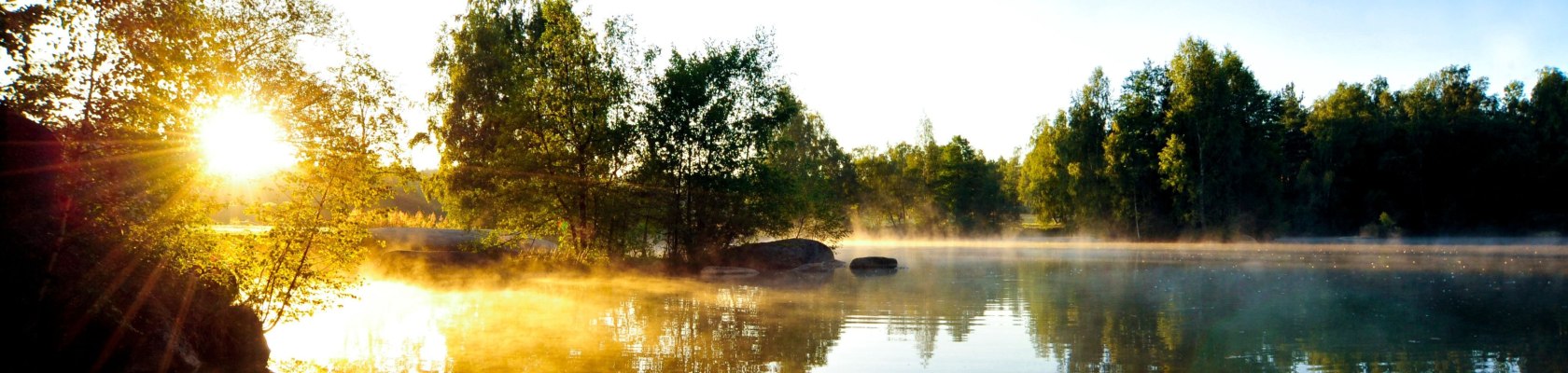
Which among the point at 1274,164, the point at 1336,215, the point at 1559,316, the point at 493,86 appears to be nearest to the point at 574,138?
the point at 493,86

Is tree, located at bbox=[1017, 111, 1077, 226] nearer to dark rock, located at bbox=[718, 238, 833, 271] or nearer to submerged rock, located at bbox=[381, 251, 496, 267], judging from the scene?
dark rock, located at bbox=[718, 238, 833, 271]

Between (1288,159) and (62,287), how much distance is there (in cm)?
8918

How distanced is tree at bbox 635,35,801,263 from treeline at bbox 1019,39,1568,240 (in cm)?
4455

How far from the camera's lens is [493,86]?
45.1m

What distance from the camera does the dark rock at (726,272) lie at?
116 ft

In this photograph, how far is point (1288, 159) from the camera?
8100cm

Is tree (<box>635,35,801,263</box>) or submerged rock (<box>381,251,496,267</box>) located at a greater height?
tree (<box>635,35,801,263</box>)

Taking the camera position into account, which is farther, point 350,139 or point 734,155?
point 734,155

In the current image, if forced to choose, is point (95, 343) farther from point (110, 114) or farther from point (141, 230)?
point (110, 114)

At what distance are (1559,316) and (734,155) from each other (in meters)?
27.0

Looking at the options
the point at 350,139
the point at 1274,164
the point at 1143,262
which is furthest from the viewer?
the point at 1274,164

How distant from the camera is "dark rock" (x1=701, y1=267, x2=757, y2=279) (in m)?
35.4

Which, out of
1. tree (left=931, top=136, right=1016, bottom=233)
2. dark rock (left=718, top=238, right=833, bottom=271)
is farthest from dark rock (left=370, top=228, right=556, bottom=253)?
tree (left=931, top=136, right=1016, bottom=233)

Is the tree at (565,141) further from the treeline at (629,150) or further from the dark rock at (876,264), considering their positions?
the dark rock at (876,264)
